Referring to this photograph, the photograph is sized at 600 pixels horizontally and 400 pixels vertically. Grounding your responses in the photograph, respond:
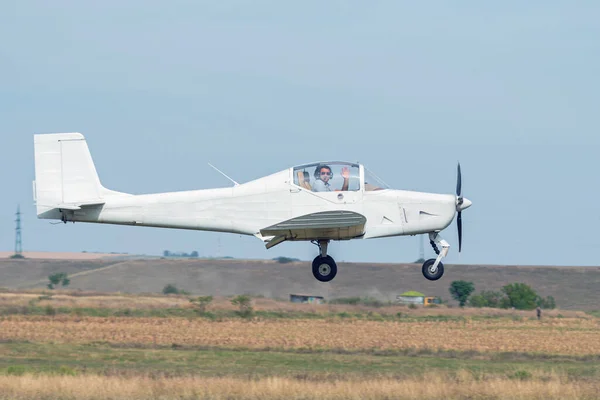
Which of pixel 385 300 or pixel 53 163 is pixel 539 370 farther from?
pixel 385 300

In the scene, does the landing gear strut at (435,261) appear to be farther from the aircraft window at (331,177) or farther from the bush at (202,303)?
the bush at (202,303)

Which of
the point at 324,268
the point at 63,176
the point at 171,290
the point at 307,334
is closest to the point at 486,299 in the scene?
the point at 171,290

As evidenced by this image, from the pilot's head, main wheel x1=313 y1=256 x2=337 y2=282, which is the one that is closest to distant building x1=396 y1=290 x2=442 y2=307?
main wheel x1=313 y1=256 x2=337 y2=282

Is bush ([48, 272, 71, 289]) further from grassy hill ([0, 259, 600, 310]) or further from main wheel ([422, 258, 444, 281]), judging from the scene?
main wheel ([422, 258, 444, 281])

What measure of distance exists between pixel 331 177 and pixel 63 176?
6363mm

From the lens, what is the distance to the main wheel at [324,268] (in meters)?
23.7

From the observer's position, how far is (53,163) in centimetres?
2341

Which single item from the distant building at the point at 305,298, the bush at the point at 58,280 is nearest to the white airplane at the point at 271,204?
the distant building at the point at 305,298

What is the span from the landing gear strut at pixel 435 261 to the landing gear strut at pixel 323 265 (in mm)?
2218

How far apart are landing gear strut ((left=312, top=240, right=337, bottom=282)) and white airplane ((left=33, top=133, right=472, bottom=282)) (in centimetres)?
2

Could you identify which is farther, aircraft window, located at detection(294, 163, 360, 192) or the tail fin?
the tail fin

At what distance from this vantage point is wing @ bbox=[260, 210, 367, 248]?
2228 cm

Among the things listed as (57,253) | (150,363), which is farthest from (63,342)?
(57,253)

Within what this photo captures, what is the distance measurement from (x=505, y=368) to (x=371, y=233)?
14.2 m
